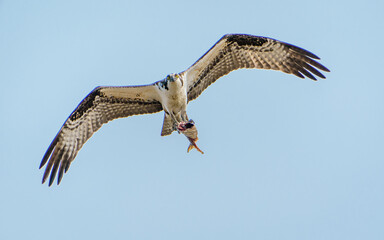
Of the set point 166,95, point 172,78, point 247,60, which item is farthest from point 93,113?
point 247,60

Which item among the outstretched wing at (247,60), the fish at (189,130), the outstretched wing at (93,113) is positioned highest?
the outstretched wing at (247,60)

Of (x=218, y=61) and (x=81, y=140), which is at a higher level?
(x=218, y=61)

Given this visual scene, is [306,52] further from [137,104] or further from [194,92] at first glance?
[137,104]

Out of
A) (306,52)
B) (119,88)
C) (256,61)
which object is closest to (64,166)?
(119,88)

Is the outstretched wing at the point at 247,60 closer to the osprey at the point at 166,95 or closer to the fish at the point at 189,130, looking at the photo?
the osprey at the point at 166,95

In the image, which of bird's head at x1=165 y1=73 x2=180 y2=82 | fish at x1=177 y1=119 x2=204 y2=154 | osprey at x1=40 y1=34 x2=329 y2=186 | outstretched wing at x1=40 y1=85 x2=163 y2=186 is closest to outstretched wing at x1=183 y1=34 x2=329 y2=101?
osprey at x1=40 y1=34 x2=329 y2=186

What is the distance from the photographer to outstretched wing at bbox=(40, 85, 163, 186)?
992cm

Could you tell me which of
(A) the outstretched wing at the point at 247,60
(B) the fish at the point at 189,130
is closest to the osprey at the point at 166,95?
(A) the outstretched wing at the point at 247,60

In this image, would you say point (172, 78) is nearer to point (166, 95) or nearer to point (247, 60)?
point (166, 95)

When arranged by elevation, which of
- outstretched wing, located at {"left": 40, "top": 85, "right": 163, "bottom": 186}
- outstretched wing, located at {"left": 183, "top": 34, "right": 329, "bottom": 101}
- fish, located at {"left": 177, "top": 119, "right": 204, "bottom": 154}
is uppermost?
outstretched wing, located at {"left": 183, "top": 34, "right": 329, "bottom": 101}

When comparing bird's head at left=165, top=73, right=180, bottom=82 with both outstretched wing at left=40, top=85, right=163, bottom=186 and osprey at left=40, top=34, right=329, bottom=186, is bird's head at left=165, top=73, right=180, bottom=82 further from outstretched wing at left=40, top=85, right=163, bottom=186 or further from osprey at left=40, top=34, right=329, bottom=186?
outstretched wing at left=40, top=85, right=163, bottom=186

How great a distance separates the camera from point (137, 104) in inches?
406

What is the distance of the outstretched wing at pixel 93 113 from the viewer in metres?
9.92

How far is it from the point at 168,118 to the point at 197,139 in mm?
716
